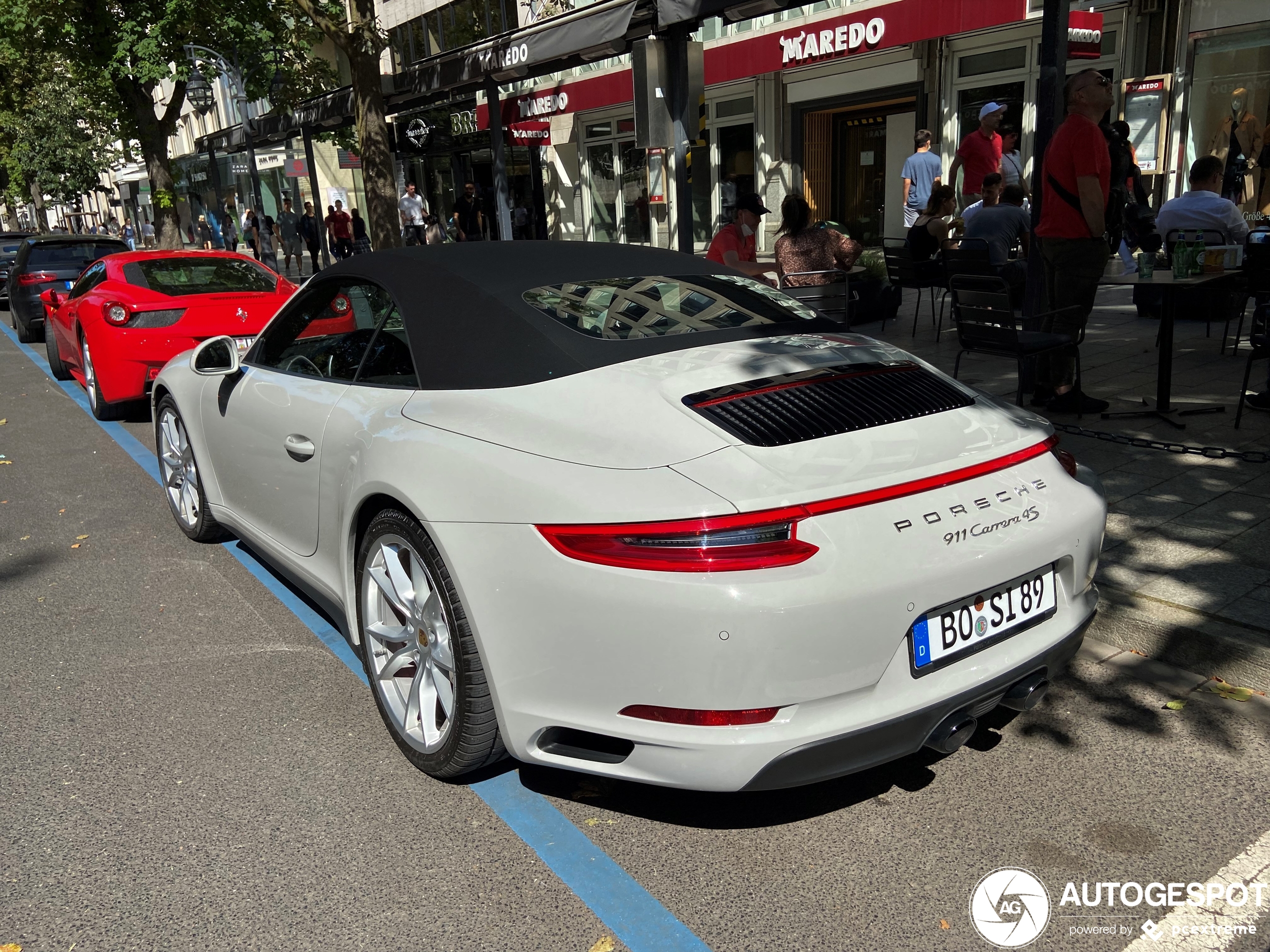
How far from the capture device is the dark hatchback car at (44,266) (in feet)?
47.9

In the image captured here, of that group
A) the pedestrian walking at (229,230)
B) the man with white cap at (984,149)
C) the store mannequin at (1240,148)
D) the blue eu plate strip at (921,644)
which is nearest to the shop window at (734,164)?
the store mannequin at (1240,148)

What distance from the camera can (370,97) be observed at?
12992 millimetres

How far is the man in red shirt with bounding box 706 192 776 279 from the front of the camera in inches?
358

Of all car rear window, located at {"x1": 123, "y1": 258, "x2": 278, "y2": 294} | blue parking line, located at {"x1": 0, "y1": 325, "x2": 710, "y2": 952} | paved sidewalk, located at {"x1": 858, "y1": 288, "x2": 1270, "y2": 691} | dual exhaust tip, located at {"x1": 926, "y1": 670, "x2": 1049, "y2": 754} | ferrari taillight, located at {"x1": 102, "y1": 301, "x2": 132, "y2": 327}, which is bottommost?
blue parking line, located at {"x1": 0, "y1": 325, "x2": 710, "y2": 952}

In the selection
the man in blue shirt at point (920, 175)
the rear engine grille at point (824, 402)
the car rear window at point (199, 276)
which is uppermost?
the man in blue shirt at point (920, 175)

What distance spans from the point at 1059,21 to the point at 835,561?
4981mm

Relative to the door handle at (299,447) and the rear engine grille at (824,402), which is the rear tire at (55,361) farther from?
the rear engine grille at (824,402)

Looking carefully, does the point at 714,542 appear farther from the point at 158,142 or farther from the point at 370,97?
the point at 158,142

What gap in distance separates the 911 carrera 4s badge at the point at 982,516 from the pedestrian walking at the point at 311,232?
23726 millimetres

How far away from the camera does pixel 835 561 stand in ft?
7.23

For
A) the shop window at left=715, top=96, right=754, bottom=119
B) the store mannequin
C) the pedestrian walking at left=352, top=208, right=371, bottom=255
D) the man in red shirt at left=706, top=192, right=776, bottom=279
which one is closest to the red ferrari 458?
the man in red shirt at left=706, top=192, right=776, bottom=279

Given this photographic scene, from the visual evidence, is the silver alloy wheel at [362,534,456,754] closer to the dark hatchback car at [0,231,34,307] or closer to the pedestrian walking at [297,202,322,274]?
the dark hatchback car at [0,231,34,307]

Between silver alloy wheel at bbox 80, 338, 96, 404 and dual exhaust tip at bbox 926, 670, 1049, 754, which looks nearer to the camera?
dual exhaust tip at bbox 926, 670, 1049, 754

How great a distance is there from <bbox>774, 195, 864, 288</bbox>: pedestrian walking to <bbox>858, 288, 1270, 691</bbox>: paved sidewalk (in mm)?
1481
